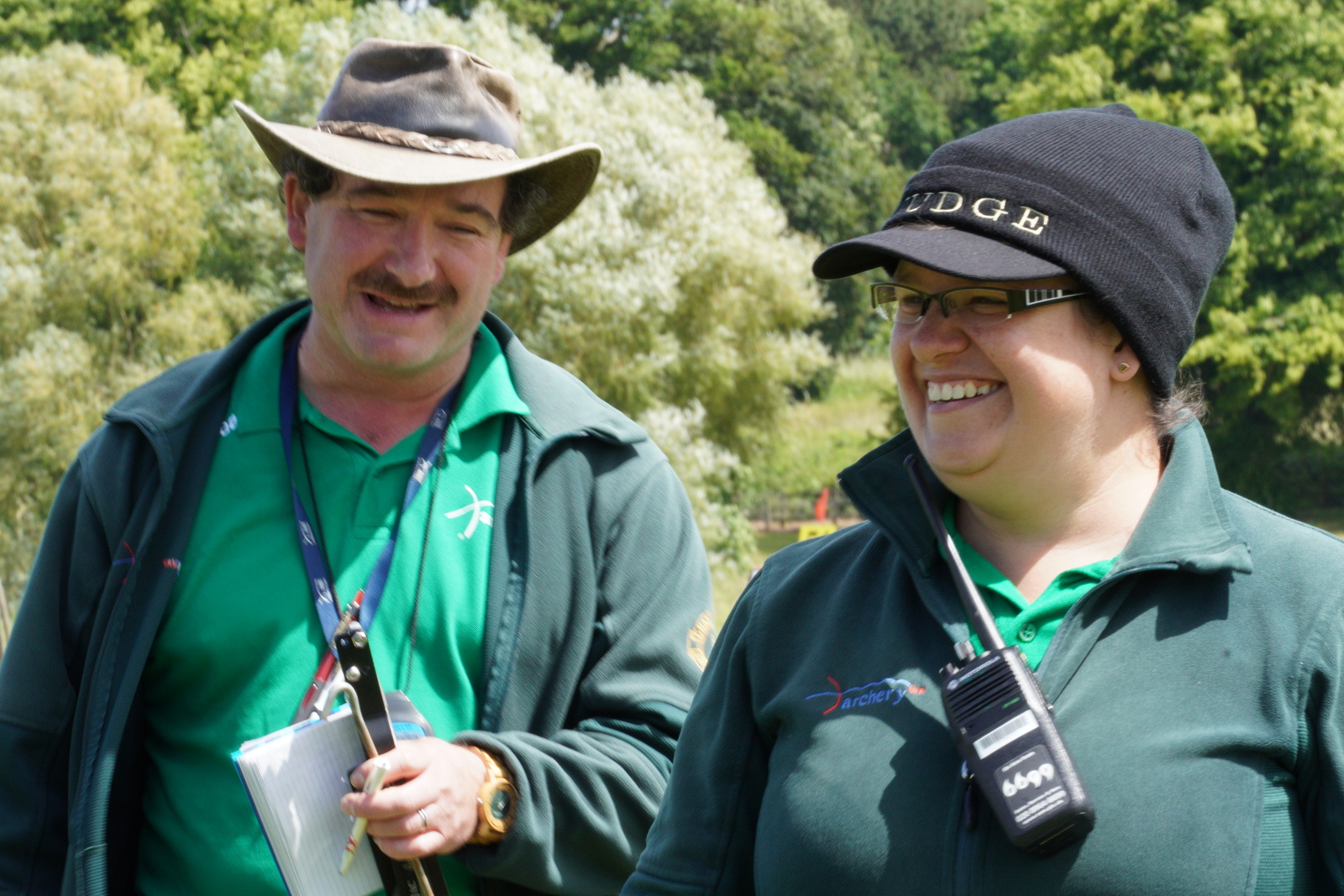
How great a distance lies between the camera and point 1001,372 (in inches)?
81.0

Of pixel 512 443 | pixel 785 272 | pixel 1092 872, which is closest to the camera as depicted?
pixel 1092 872

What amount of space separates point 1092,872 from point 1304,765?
319 mm

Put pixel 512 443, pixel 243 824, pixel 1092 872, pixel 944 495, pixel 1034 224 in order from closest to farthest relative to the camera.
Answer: pixel 1092 872 → pixel 1034 224 → pixel 944 495 → pixel 243 824 → pixel 512 443

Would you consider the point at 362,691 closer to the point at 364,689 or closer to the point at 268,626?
the point at 364,689

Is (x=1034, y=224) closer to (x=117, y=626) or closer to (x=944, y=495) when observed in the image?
(x=944, y=495)

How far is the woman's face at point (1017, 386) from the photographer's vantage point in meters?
2.03

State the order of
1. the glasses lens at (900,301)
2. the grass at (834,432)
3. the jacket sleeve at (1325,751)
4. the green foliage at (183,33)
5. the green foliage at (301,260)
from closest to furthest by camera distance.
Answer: the jacket sleeve at (1325,751), the glasses lens at (900,301), the green foliage at (301,260), the green foliage at (183,33), the grass at (834,432)

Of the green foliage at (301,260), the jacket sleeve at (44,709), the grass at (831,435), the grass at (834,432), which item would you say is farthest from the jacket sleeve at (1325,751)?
the grass at (834,432)

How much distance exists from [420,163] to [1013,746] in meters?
1.74

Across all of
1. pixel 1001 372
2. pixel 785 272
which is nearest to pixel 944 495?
pixel 1001 372

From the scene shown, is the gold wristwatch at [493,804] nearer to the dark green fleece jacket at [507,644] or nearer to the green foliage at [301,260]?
the dark green fleece jacket at [507,644]

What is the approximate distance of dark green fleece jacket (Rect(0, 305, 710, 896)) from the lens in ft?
8.67

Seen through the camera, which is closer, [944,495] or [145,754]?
[944,495]

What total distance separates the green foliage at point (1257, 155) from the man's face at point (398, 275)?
2937 centimetres
